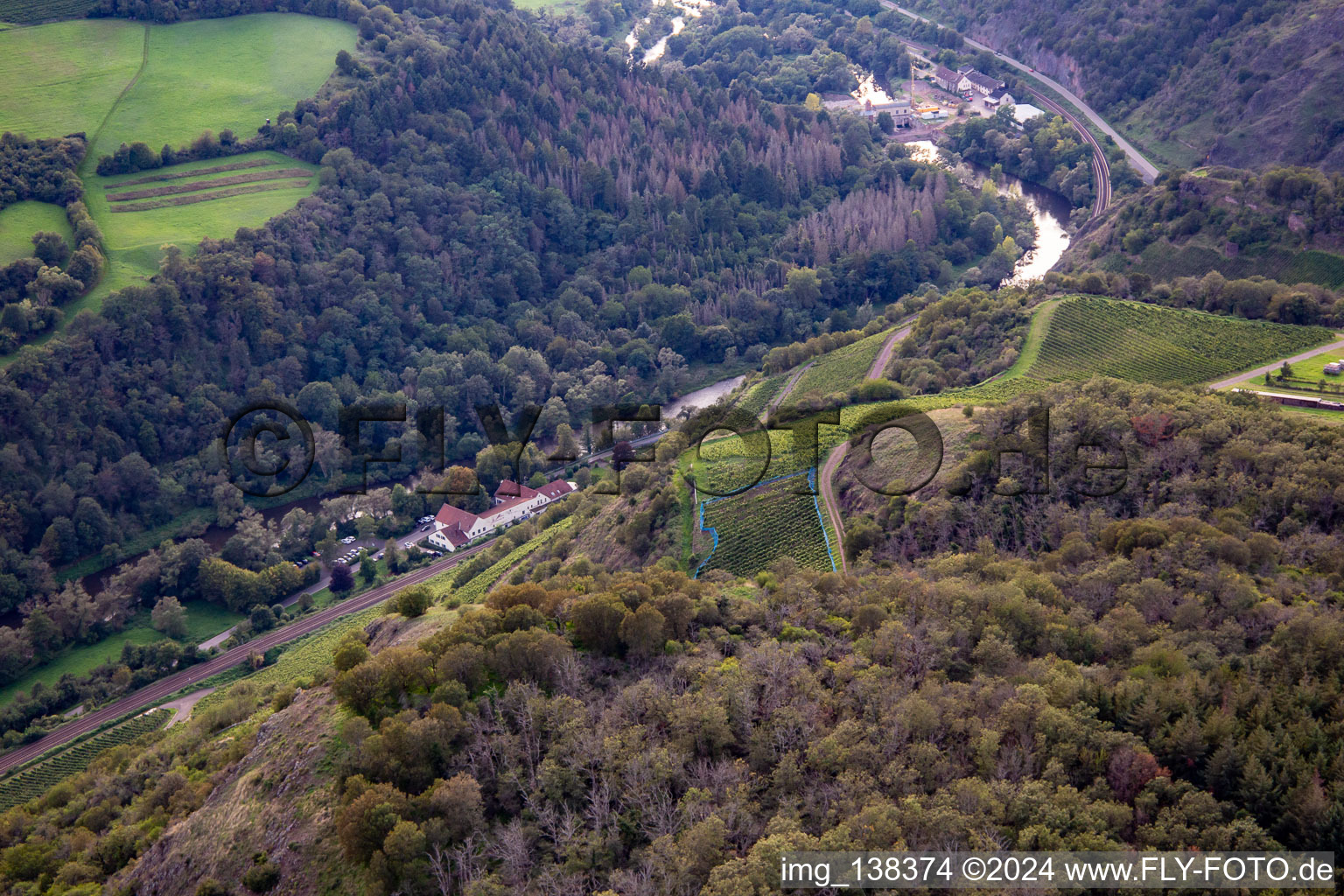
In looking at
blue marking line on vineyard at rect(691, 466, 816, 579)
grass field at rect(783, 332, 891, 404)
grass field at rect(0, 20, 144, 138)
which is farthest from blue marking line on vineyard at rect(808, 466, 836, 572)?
grass field at rect(0, 20, 144, 138)

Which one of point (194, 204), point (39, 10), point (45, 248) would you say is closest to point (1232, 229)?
point (194, 204)

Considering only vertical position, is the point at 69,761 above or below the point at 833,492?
below

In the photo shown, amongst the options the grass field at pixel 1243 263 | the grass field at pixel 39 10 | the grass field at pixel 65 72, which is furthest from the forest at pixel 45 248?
the grass field at pixel 1243 263

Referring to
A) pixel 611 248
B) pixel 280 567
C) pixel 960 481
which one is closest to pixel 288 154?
pixel 611 248

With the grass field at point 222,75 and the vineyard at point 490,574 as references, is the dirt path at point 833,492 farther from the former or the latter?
the grass field at point 222,75

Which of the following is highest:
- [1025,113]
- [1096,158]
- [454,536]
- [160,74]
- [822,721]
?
[160,74]

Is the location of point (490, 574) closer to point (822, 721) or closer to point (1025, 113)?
point (822, 721)
